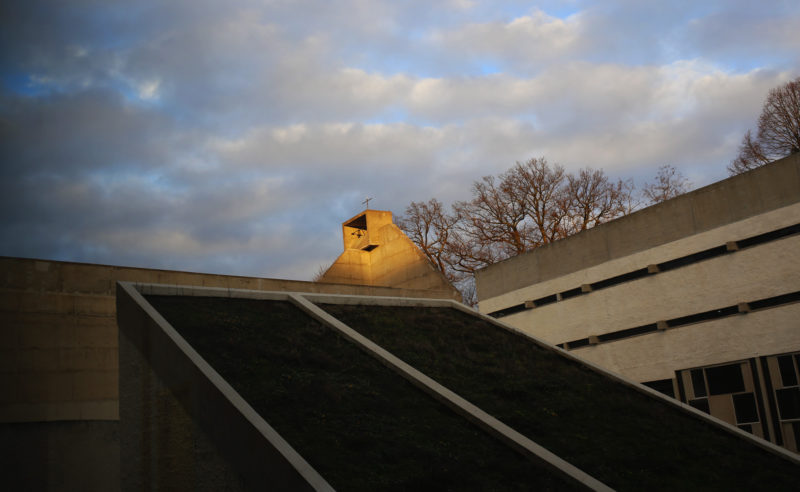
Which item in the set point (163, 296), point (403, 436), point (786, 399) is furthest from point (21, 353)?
point (786, 399)

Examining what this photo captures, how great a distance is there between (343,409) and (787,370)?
1131 centimetres

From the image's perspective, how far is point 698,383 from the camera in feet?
57.4

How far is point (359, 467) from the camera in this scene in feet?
25.0

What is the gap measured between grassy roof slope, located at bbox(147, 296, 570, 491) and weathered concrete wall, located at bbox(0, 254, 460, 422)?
13.6ft

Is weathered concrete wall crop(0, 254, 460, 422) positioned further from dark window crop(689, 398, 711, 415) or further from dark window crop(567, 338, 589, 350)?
dark window crop(689, 398, 711, 415)

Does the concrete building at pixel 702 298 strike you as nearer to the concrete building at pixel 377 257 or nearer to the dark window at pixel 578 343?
the dark window at pixel 578 343

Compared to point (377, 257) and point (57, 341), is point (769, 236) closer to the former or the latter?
point (377, 257)

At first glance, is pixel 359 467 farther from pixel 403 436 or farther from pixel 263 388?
pixel 263 388

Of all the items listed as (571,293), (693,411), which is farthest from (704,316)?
(693,411)

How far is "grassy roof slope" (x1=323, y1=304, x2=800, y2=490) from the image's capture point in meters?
9.15

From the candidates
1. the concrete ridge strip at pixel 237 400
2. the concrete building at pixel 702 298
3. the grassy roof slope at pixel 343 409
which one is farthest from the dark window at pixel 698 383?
the concrete ridge strip at pixel 237 400

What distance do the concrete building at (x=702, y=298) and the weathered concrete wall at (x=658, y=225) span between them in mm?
30

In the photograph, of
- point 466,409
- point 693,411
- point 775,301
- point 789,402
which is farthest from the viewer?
point 775,301

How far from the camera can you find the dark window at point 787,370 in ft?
50.8
